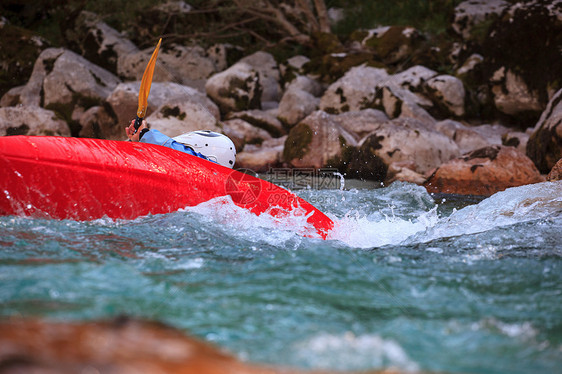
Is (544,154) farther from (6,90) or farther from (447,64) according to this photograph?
(6,90)

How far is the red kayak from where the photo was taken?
3.04m

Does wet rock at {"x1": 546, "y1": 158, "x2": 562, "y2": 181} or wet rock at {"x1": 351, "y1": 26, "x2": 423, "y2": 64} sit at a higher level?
wet rock at {"x1": 351, "y1": 26, "x2": 423, "y2": 64}

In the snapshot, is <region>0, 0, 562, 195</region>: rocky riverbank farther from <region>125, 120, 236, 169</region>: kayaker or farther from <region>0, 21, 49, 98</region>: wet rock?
<region>125, 120, 236, 169</region>: kayaker

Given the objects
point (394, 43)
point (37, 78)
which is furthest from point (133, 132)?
point (394, 43)

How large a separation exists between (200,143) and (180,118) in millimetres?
4137

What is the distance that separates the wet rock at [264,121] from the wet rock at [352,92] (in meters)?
1.05

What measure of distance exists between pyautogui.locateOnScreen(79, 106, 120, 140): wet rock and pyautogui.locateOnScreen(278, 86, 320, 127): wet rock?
3195mm

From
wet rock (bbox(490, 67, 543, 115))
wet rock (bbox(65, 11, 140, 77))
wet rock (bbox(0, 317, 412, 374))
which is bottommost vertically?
wet rock (bbox(0, 317, 412, 374))

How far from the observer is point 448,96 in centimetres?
938

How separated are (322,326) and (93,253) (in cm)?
135

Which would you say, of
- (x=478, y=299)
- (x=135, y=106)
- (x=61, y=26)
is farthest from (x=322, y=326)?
(x=61, y=26)

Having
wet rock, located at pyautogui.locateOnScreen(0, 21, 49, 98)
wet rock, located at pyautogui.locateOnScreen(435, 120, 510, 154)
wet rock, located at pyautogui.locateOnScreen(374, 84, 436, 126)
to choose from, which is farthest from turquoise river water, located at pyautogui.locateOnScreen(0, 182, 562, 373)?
wet rock, located at pyautogui.locateOnScreen(0, 21, 49, 98)

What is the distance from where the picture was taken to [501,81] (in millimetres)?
8828

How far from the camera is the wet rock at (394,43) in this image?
11562mm
